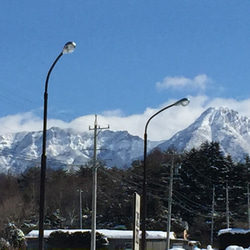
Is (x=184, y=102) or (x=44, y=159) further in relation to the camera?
(x=184, y=102)

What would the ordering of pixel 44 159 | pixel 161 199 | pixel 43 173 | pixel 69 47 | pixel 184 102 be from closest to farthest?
1. pixel 69 47
2. pixel 43 173
3. pixel 44 159
4. pixel 184 102
5. pixel 161 199

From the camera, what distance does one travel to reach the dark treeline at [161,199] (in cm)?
7731

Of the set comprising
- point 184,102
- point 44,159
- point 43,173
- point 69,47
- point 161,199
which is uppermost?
point 69,47

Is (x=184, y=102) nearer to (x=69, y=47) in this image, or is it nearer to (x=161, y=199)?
(x=69, y=47)

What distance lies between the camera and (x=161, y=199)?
7850 cm

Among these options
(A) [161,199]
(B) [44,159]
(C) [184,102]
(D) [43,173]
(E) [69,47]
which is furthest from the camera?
(A) [161,199]

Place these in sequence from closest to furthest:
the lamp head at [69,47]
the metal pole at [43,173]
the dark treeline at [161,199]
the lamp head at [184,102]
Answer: the lamp head at [69,47]
the metal pole at [43,173]
the lamp head at [184,102]
the dark treeline at [161,199]

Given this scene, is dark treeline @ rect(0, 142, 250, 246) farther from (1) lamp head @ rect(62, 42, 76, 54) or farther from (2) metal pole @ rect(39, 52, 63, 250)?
(1) lamp head @ rect(62, 42, 76, 54)

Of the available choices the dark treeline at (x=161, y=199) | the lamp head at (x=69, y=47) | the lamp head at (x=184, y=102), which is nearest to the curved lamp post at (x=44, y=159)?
the lamp head at (x=69, y=47)

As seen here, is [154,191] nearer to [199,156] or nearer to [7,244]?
[199,156]

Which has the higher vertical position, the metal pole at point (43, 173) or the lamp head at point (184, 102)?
the lamp head at point (184, 102)

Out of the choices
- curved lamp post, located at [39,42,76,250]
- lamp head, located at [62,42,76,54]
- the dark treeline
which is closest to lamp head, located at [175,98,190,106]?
curved lamp post, located at [39,42,76,250]

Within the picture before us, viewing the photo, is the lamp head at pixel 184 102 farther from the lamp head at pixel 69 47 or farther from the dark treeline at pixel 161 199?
the dark treeline at pixel 161 199

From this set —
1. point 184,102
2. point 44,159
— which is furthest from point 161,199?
point 44,159
